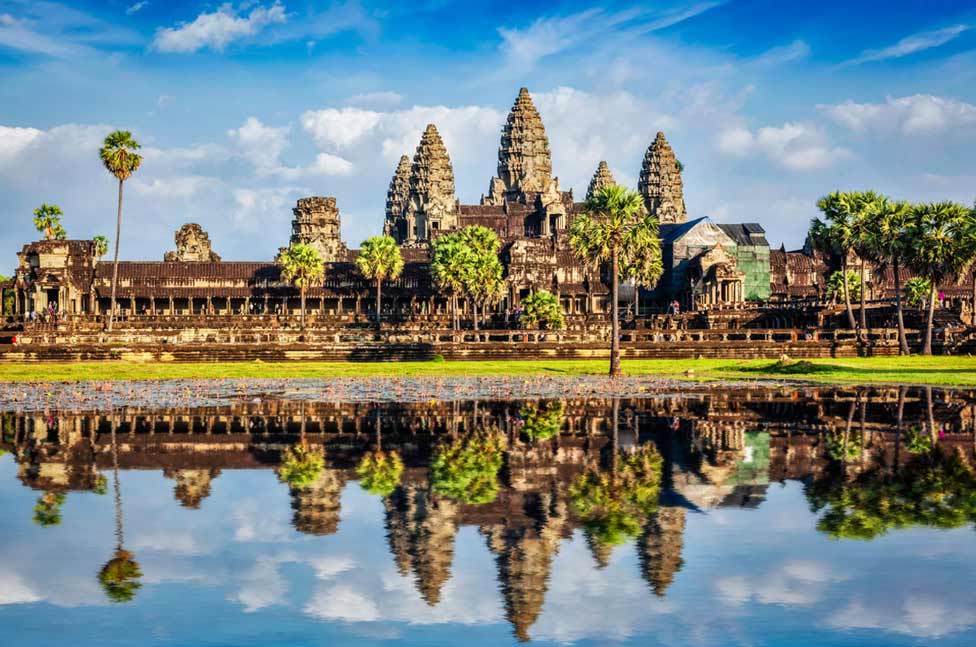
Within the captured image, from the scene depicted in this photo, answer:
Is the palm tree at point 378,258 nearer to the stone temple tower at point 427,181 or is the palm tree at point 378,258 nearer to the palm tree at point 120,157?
the palm tree at point 120,157

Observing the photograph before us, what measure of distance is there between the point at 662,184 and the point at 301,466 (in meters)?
174

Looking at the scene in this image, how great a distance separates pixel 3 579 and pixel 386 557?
407cm

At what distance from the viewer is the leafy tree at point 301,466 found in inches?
738

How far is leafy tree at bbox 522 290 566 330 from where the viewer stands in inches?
3829

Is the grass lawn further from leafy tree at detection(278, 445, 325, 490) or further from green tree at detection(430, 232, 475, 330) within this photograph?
green tree at detection(430, 232, 475, 330)

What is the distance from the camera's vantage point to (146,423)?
2820cm

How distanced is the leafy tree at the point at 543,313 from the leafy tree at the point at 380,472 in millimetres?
75332

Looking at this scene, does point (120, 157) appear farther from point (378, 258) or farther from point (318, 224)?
point (318, 224)

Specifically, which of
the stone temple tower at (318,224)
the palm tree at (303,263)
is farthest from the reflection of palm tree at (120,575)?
the stone temple tower at (318,224)

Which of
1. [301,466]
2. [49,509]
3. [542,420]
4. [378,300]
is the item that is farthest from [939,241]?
[49,509]

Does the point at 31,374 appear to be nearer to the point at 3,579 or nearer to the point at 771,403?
the point at 771,403

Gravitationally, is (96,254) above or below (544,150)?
below

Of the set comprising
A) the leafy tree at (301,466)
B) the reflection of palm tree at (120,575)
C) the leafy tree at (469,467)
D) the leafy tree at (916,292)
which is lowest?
the reflection of palm tree at (120,575)

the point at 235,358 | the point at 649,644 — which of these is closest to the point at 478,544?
the point at 649,644
